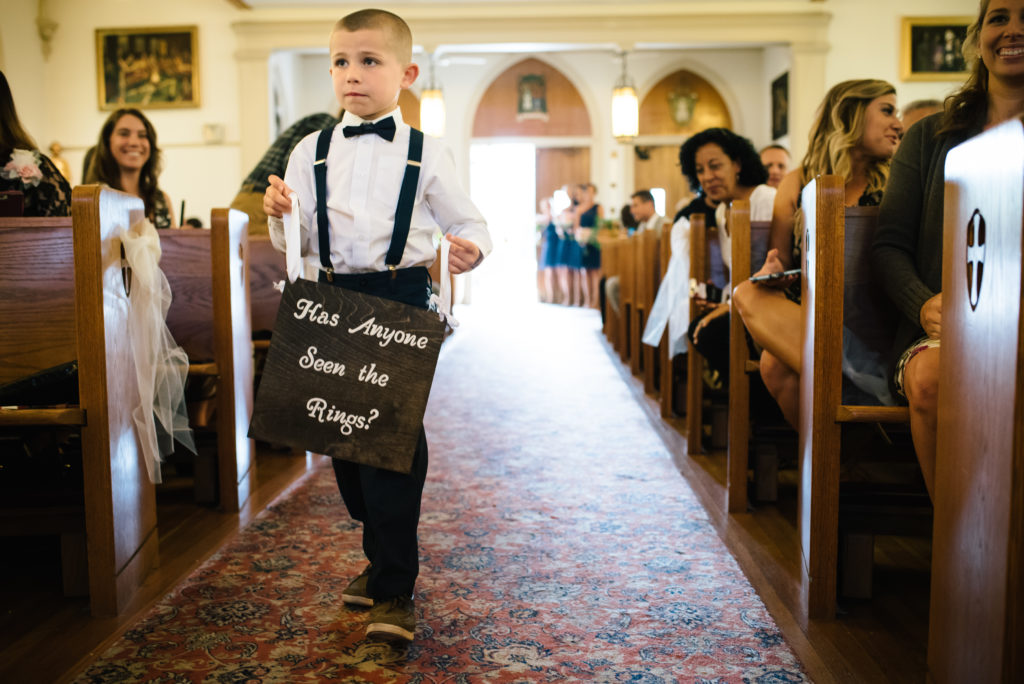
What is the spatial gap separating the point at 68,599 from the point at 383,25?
61.7 inches

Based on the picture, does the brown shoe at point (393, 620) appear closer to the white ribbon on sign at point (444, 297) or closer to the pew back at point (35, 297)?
the white ribbon on sign at point (444, 297)

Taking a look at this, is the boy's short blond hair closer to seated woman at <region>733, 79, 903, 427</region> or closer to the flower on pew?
the flower on pew

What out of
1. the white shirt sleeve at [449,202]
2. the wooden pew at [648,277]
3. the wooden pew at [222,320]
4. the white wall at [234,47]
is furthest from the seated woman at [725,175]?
the white wall at [234,47]

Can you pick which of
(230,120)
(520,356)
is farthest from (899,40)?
(230,120)

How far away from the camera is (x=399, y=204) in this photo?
1935 millimetres

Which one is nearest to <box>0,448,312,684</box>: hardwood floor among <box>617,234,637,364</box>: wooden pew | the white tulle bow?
the white tulle bow

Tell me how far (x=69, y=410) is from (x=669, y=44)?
10147mm

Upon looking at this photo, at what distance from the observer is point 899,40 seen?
36.0 ft

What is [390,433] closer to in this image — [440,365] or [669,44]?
[440,365]

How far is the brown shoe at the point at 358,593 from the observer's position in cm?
213

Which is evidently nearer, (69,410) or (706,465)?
(69,410)

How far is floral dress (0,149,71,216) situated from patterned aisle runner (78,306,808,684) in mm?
1163

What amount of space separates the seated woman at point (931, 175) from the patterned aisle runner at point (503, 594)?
0.70 meters

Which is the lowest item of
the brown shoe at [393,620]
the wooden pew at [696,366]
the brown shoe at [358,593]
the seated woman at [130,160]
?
the brown shoe at [358,593]
